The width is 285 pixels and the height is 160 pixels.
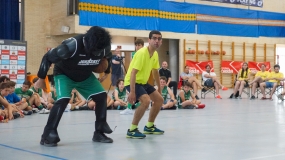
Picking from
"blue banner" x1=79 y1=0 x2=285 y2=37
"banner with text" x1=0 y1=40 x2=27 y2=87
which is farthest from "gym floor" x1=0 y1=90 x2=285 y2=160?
"blue banner" x1=79 y1=0 x2=285 y2=37

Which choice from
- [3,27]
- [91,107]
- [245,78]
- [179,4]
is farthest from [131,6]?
[91,107]

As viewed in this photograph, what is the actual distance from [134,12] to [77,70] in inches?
724

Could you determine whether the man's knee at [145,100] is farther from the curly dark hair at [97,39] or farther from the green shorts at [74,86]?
the curly dark hair at [97,39]

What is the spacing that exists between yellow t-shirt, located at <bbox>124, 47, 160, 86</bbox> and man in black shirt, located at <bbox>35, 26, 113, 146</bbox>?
0.43m

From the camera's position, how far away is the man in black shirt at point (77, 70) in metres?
4.77

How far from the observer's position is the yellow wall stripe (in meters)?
21.6

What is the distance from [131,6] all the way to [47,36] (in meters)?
5.08

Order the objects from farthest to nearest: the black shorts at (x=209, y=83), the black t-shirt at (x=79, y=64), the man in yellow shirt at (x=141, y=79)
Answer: the black shorts at (x=209, y=83)
the man in yellow shirt at (x=141, y=79)
the black t-shirt at (x=79, y=64)

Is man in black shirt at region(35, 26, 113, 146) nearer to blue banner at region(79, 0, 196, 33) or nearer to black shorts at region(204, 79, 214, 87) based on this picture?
black shorts at region(204, 79, 214, 87)

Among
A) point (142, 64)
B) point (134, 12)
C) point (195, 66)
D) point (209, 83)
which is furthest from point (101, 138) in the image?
point (195, 66)

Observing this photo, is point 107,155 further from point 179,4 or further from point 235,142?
point 179,4

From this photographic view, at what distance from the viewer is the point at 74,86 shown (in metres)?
5.21

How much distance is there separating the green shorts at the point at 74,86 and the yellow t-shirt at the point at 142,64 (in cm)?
60

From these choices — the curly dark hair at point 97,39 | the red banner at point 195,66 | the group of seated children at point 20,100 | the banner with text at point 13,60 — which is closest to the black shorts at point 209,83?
the banner with text at point 13,60
